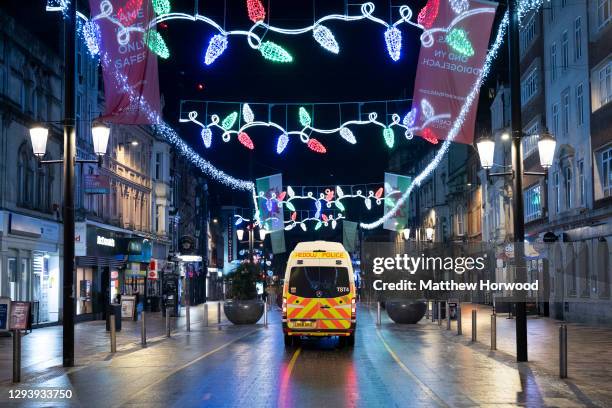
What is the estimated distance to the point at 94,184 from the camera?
38.5 metres

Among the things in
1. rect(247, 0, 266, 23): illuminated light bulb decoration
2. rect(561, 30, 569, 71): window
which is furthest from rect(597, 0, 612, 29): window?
rect(247, 0, 266, 23): illuminated light bulb decoration

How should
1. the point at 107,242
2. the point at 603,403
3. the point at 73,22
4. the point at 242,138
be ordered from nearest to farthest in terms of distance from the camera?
the point at 603,403, the point at 73,22, the point at 242,138, the point at 107,242

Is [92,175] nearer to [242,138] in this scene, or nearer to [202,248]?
[242,138]

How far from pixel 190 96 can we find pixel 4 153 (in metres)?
36.4

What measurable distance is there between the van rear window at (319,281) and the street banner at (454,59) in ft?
21.9

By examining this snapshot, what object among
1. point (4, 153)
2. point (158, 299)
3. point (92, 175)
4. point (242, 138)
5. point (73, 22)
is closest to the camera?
point (73, 22)

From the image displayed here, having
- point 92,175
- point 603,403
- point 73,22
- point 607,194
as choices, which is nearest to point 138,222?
point 92,175

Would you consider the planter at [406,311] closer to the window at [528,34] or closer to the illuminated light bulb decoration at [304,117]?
the illuminated light bulb decoration at [304,117]

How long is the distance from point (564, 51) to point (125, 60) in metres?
25.2

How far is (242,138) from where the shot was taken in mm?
27094

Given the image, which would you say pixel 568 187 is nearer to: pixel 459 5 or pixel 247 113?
pixel 247 113

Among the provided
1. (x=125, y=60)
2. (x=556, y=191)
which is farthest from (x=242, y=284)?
(x=125, y=60)

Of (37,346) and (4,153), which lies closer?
(37,346)

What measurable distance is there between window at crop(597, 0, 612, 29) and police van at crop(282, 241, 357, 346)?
15283mm
